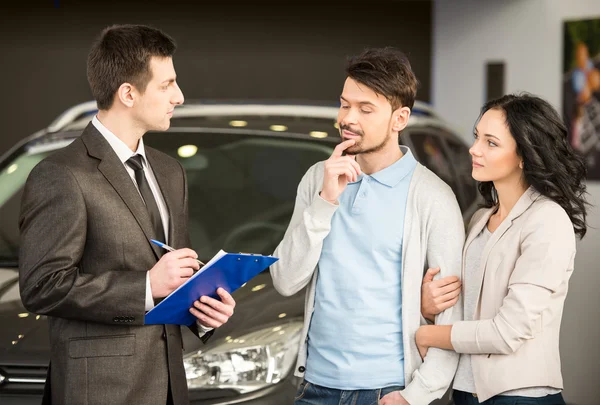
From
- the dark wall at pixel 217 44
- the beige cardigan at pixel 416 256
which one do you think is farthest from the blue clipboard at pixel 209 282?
the dark wall at pixel 217 44

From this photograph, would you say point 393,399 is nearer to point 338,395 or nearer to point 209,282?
point 338,395

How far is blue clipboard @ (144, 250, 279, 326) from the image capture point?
2.46m

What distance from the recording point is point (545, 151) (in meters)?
2.54

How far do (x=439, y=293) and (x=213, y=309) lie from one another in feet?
2.00

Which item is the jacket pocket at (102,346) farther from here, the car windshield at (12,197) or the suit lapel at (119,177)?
the car windshield at (12,197)

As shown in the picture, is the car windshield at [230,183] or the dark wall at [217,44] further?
the dark wall at [217,44]

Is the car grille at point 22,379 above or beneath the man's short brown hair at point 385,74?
beneath

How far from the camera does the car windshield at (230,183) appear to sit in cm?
401

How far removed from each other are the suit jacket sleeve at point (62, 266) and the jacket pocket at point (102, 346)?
0.06 metres

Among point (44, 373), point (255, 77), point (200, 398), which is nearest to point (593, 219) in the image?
point (200, 398)

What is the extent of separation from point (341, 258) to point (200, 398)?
0.88m

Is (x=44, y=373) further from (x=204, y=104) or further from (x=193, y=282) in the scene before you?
(x=204, y=104)

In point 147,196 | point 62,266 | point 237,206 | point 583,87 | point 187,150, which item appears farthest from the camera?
point 583,87

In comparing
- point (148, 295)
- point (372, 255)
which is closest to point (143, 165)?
point (148, 295)
